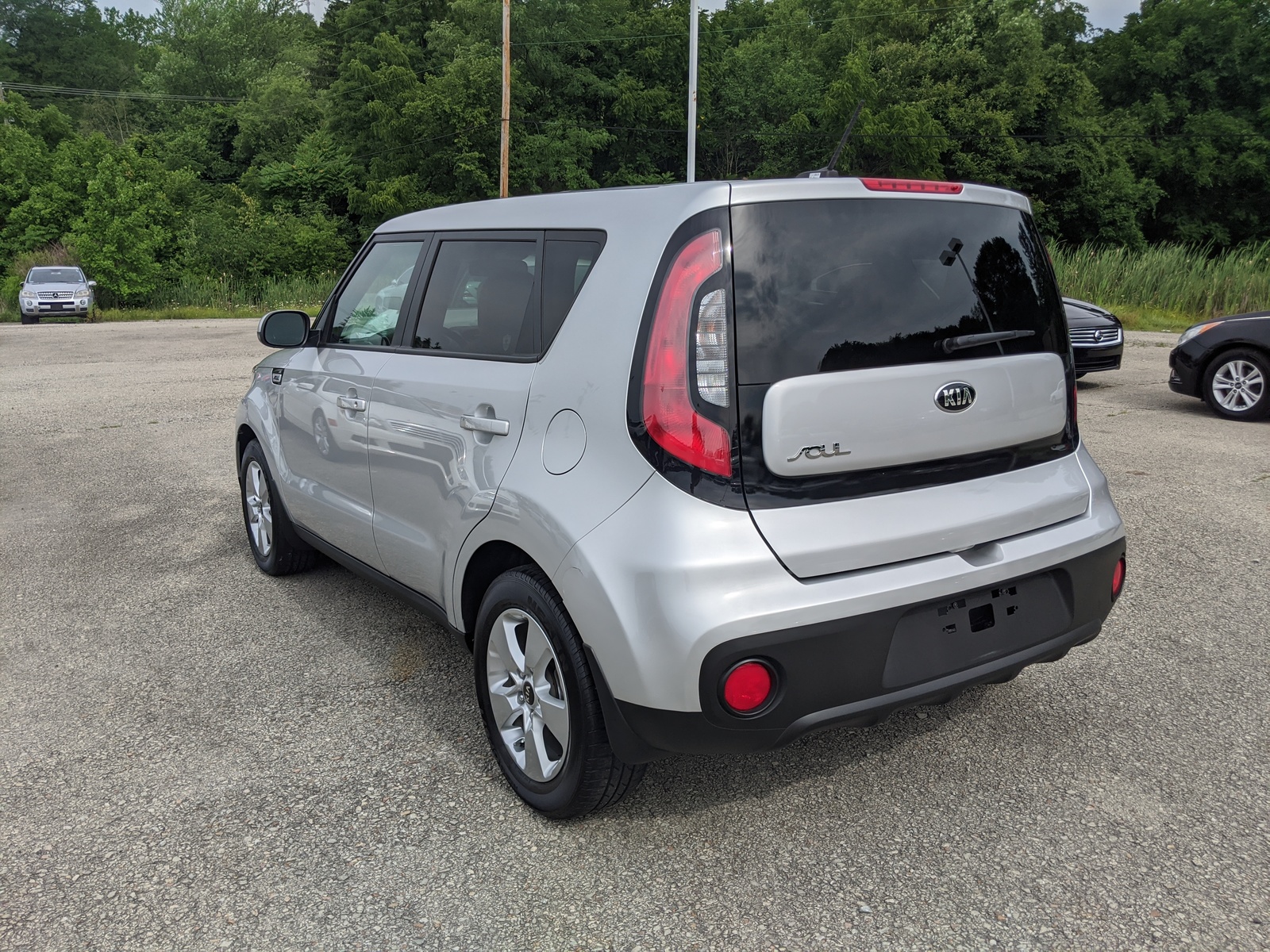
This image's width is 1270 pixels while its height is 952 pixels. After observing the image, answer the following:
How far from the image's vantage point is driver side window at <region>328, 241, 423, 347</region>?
385 centimetres

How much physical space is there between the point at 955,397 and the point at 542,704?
143cm

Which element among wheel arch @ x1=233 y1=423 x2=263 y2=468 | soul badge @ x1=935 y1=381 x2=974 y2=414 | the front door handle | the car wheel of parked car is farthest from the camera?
wheel arch @ x1=233 y1=423 x2=263 y2=468

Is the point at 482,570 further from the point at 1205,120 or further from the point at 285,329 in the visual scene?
the point at 1205,120

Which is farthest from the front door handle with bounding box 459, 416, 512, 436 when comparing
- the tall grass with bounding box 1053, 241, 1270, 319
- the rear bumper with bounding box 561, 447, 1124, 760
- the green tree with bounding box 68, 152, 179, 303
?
the green tree with bounding box 68, 152, 179, 303

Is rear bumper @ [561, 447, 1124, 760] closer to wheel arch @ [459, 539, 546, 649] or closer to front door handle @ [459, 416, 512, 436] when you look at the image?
Result: wheel arch @ [459, 539, 546, 649]

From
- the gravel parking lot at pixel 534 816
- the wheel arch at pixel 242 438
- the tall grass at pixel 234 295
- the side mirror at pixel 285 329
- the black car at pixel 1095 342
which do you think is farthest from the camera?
the tall grass at pixel 234 295

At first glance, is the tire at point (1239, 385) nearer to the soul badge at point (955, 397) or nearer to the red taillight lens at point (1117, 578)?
the red taillight lens at point (1117, 578)

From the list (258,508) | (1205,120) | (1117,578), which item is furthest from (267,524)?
(1205,120)

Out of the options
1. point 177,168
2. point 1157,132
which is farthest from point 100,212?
point 1157,132

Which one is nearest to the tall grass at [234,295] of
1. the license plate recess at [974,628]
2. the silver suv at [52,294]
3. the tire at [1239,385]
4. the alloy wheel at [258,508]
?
the silver suv at [52,294]

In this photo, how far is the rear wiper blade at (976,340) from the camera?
273 cm

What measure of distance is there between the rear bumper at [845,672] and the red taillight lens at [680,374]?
464 mm

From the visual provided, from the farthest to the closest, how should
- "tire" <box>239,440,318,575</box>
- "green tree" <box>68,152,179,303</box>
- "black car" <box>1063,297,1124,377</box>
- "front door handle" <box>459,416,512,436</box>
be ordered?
"green tree" <box>68,152,179,303</box>
"black car" <box>1063,297,1124,377</box>
"tire" <box>239,440,318,575</box>
"front door handle" <box>459,416,512,436</box>

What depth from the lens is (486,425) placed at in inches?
119
